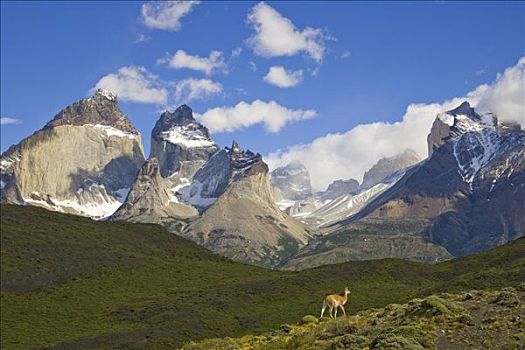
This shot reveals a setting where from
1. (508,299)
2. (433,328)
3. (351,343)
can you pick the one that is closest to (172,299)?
(508,299)

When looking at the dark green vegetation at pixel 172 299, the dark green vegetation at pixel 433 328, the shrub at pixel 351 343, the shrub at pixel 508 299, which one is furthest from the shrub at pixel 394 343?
the dark green vegetation at pixel 172 299

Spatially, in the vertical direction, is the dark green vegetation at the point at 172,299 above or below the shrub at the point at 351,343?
above

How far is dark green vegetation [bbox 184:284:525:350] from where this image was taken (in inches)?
1307

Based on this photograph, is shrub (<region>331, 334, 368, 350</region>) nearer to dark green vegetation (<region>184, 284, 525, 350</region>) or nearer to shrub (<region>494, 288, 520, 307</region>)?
dark green vegetation (<region>184, 284, 525, 350</region>)

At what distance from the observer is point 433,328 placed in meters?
36.2

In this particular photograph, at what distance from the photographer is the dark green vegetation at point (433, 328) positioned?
33.2 meters

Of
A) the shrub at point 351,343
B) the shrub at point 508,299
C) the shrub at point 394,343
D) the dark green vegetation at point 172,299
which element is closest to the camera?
the shrub at point 394,343

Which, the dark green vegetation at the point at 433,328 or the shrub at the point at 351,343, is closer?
the dark green vegetation at the point at 433,328

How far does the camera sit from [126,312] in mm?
163125

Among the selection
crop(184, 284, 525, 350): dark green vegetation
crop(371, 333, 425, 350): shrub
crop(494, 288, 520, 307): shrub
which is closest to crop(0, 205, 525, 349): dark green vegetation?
crop(184, 284, 525, 350): dark green vegetation

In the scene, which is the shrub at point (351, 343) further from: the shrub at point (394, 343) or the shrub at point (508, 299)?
the shrub at point (508, 299)

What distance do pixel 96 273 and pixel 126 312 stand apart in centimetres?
3989

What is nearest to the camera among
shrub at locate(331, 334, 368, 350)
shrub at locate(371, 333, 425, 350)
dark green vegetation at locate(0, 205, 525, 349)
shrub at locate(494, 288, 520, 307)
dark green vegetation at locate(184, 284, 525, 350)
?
shrub at locate(371, 333, 425, 350)

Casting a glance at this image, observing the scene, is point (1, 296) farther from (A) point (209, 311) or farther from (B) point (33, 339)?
(A) point (209, 311)
